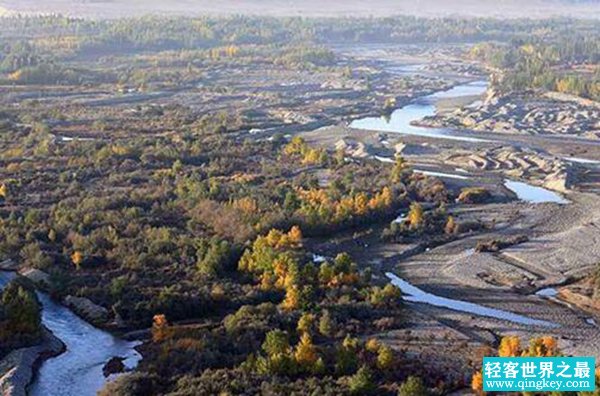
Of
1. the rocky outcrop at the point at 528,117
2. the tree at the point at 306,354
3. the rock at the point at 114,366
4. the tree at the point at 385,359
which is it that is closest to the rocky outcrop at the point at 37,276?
the rock at the point at 114,366

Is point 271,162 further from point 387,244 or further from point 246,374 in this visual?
point 246,374

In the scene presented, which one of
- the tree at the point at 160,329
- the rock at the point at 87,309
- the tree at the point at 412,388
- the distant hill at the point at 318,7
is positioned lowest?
the distant hill at the point at 318,7

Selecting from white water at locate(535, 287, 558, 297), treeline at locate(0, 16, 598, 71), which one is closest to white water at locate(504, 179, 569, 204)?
white water at locate(535, 287, 558, 297)

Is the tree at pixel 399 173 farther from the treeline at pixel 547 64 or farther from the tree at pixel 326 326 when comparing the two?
the treeline at pixel 547 64

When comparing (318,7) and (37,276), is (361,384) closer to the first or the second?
(37,276)

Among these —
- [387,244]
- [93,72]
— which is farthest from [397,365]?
[93,72]

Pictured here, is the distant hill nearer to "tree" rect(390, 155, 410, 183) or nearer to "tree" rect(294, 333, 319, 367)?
"tree" rect(390, 155, 410, 183)

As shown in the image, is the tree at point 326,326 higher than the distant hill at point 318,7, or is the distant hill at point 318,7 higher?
the tree at point 326,326
